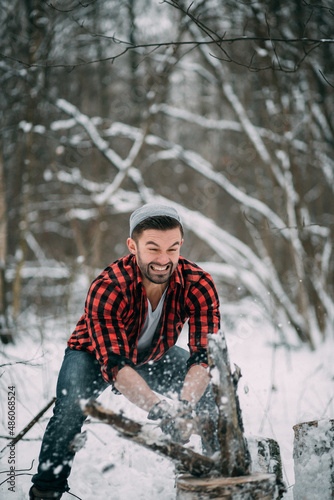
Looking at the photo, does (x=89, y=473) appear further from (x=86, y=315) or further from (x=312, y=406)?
(x=312, y=406)

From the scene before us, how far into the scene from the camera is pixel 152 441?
1.62 meters

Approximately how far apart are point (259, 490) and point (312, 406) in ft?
6.50

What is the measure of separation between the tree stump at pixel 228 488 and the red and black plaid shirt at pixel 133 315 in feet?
1.80

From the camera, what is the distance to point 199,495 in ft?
5.14

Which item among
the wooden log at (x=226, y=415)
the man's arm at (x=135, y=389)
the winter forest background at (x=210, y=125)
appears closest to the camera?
the wooden log at (x=226, y=415)

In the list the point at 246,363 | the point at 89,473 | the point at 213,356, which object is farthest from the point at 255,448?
the point at 246,363

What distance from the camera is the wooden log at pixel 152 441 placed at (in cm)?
157

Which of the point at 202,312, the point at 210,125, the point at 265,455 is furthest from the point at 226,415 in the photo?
the point at 210,125

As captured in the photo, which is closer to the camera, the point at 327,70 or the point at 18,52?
the point at 327,70

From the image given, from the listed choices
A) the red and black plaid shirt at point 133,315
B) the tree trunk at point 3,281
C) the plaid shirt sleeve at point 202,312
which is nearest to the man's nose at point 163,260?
the red and black plaid shirt at point 133,315

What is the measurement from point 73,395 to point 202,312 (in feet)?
2.42

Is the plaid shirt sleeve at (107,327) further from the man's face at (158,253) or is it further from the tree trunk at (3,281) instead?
the tree trunk at (3,281)

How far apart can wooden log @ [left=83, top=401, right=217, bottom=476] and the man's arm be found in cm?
15

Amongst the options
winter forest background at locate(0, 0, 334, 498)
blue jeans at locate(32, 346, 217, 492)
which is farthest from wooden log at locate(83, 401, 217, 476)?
winter forest background at locate(0, 0, 334, 498)
